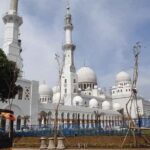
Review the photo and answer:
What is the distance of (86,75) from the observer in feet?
305

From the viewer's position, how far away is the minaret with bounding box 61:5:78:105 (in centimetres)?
7788

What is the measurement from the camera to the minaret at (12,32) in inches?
2206

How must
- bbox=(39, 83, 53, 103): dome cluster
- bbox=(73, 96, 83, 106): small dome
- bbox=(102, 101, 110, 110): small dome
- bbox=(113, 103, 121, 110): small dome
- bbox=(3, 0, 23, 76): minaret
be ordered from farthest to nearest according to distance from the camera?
bbox=(113, 103, 121, 110): small dome < bbox=(102, 101, 110, 110): small dome < bbox=(73, 96, 83, 106): small dome < bbox=(39, 83, 53, 103): dome cluster < bbox=(3, 0, 23, 76): minaret

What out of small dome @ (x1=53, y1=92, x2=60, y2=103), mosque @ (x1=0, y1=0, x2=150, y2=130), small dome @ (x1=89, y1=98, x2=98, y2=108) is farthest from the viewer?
small dome @ (x1=89, y1=98, x2=98, y2=108)

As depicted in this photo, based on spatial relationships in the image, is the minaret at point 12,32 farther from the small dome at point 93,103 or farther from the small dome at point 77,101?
the small dome at point 93,103

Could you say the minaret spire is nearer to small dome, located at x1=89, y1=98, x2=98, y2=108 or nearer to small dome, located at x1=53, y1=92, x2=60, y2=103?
small dome, located at x1=53, y1=92, x2=60, y2=103

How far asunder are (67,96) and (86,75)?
13.5 m

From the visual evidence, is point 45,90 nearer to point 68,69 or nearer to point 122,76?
point 68,69

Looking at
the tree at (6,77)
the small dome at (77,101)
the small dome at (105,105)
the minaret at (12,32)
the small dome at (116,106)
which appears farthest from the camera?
the small dome at (116,106)

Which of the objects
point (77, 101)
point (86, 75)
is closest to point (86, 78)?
point (86, 75)

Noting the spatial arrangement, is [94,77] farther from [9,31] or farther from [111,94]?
[9,31]

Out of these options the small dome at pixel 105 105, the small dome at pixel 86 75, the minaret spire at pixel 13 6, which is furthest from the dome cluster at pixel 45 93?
the minaret spire at pixel 13 6

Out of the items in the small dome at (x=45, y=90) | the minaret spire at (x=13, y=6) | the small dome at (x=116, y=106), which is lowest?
the small dome at (x=116, y=106)

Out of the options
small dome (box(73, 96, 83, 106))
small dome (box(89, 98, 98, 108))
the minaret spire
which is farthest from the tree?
small dome (box(89, 98, 98, 108))
